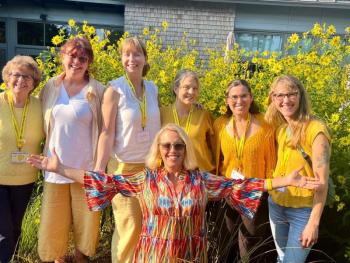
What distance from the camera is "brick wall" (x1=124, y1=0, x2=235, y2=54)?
11193 millimetres

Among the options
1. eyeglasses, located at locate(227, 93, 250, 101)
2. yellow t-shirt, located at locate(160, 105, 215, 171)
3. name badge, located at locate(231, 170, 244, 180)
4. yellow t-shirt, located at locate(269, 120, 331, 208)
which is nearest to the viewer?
yellow t-shirt, located at locate(269, 120, 331, 208)

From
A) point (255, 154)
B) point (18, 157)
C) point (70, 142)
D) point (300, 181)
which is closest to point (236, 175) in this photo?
point (255, 154)

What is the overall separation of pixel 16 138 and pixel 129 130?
0.85 m

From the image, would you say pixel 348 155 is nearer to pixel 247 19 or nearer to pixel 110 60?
pixel 110 60

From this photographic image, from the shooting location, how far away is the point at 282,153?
2.72m

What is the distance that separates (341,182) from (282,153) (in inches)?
31.4

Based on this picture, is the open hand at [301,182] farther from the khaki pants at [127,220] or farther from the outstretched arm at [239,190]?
the khaki pants at [127,220]

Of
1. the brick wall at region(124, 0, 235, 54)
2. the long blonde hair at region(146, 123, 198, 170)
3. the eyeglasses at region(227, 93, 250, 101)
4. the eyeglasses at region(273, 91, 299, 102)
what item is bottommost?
the long blonde hair at region(146, 123, 198, 170)

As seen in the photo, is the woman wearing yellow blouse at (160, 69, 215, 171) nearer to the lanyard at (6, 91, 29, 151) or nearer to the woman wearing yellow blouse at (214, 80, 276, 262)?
the woman wearing yellow blouse at (214, 80, 276, 262)

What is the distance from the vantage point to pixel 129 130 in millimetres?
3002

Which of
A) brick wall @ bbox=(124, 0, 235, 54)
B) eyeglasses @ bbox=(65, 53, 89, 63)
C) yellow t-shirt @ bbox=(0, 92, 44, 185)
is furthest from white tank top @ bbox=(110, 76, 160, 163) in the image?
brick wall @ bbox=(124, 0, 235, 54)

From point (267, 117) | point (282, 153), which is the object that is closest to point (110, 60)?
point (267, 117)

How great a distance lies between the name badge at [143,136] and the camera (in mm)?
3026

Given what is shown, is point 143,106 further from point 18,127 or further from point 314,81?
point 314,81
